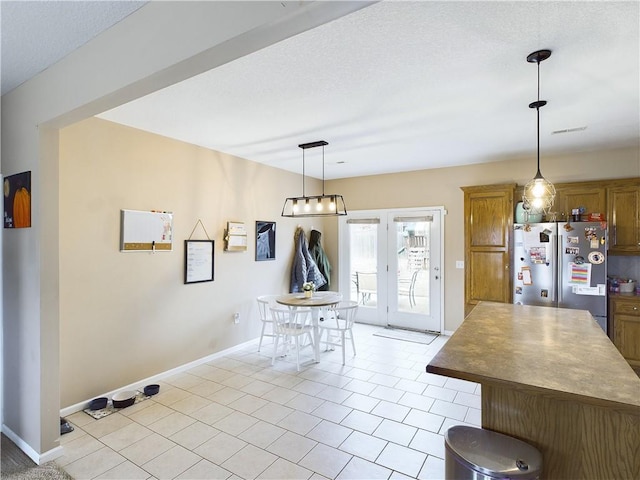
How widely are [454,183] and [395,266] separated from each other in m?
1.59

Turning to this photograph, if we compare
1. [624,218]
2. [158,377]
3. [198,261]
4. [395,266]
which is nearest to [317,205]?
[198,261]

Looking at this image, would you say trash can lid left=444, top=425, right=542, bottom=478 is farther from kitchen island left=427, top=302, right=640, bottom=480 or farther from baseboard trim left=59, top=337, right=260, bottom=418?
baseboard trim left=59, top=337, right=260, bottom=418

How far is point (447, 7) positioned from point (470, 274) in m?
3.71

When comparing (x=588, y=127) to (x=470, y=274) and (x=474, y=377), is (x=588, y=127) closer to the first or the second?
(x=470, y=274)

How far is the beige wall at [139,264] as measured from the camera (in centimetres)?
301

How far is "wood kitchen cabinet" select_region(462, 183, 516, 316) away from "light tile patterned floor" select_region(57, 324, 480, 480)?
56.2 inches

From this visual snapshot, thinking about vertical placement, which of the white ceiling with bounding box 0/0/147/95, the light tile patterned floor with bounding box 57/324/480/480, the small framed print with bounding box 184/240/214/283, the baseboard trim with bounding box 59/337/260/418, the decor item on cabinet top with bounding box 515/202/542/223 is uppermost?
the white ceiling with bounding box 0/0/147/95

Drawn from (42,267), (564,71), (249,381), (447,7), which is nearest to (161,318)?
(249,381)

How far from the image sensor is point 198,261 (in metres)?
4.07

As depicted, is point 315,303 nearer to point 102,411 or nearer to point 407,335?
Answer: point 407,335

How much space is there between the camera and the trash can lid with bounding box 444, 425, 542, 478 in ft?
4.83

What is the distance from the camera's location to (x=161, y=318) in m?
3.70

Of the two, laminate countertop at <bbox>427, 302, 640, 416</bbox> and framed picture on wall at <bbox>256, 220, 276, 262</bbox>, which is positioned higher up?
framed picture on wall at <bbox>256, 220, 276, 262</bbox>

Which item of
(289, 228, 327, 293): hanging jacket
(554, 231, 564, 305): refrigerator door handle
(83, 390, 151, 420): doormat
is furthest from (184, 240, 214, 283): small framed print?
(554, 231, 564, 305): refrigerator door handle
